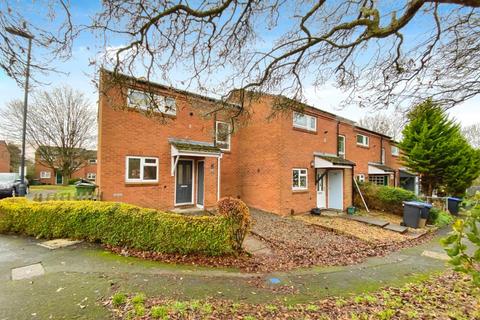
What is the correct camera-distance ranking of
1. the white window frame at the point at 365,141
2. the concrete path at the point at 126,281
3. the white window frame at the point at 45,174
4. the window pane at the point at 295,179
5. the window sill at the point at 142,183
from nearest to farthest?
the concrete path at the point at 126,281, the window sill at the point at 142,183, the window pane at the point at 295,179, the white window frame at the point at 365,141, the white window frame at the point at 45,174

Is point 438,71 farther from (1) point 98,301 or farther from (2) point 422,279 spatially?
(1) point 98,301

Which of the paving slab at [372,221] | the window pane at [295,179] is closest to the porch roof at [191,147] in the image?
the window pane at [295,179]

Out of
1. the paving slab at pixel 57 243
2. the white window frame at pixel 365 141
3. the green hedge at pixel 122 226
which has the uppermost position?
the white window frame at pixel 365 141

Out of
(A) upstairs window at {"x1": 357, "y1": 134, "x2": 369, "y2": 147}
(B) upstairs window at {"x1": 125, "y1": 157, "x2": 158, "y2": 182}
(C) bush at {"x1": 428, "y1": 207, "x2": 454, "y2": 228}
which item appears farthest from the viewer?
(A) upstairs window at {"x1": 357, "y1": 134, "x2": 369, "y2": 147}

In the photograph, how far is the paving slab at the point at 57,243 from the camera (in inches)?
266

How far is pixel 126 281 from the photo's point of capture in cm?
482

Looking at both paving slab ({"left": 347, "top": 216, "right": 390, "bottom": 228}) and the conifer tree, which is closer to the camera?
paving slab ({"left": 347, "top": 216, "right": 390, "bottom": 228})

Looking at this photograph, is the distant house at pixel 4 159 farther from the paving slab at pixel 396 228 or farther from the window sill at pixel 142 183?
the paving slab at pixel 396 228

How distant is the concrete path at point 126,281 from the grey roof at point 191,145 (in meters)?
5.78

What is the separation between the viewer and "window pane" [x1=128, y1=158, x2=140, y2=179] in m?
10.6

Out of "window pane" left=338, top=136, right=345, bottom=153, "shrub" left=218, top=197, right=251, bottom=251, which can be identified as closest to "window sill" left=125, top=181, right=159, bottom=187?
"shrub" left=218, top=197, right=251, bottom=251

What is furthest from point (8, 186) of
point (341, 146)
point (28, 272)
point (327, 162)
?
point (341, 146)

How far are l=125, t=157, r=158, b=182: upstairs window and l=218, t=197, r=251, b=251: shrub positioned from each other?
5636 millimetres

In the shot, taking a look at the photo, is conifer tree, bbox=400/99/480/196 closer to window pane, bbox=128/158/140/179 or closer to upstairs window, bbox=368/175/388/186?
upstairs window, bbox=368/175/388/186
